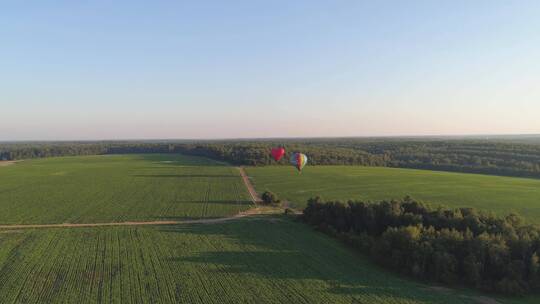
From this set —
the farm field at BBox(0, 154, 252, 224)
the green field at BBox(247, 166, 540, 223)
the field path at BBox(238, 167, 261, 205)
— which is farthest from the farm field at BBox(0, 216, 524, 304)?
the green field at BBox(247, 166, 540, 223)

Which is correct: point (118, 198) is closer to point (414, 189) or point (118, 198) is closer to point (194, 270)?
point (194, 270)

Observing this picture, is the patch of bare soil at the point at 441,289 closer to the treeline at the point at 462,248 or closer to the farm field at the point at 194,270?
the farm field at the point at 194,270

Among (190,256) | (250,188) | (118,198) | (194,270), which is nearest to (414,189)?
(250,188)

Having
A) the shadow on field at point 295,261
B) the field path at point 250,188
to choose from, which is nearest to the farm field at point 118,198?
the field path at point 250,188

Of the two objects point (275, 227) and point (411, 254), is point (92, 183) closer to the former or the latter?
point (275, 227)

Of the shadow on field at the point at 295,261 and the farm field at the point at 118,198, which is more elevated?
the farm field at the point at 118,198

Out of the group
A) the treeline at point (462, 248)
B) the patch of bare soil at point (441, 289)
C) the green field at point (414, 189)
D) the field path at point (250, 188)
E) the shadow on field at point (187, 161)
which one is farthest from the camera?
the shadow on field at point (187, 161)

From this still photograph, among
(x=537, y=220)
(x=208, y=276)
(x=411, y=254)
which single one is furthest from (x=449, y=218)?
(x=208, y=276)
